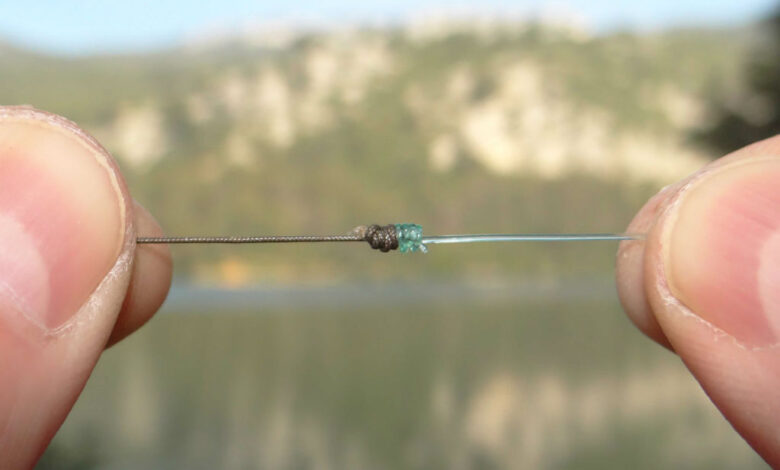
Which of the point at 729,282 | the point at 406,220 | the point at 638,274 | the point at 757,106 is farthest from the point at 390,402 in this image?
the point at 406,220

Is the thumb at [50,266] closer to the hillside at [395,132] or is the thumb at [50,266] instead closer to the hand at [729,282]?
the hand at [729,282]

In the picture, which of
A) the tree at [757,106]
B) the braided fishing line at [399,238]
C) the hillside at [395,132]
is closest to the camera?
the braided fishing line at [399,238]

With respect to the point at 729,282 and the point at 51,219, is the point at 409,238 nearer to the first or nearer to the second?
the point at 729,282

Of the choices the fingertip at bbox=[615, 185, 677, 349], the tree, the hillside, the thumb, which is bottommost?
the hillside

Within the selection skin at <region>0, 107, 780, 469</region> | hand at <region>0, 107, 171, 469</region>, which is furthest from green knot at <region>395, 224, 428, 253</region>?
hand at <region>0, 107, 171, 469</region>

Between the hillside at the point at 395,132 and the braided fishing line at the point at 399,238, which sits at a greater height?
the braided fishing line at the point at 399,238

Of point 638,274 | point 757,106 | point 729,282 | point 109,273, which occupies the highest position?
point 109,273

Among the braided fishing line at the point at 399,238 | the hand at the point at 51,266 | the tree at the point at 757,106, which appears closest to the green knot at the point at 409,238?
the braided fishing line at the point at 399,238

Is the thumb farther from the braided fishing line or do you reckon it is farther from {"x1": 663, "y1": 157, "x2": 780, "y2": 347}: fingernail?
{"x1": 663, "y1": 157, "x2": 780, "y2": 347}: fingernail
